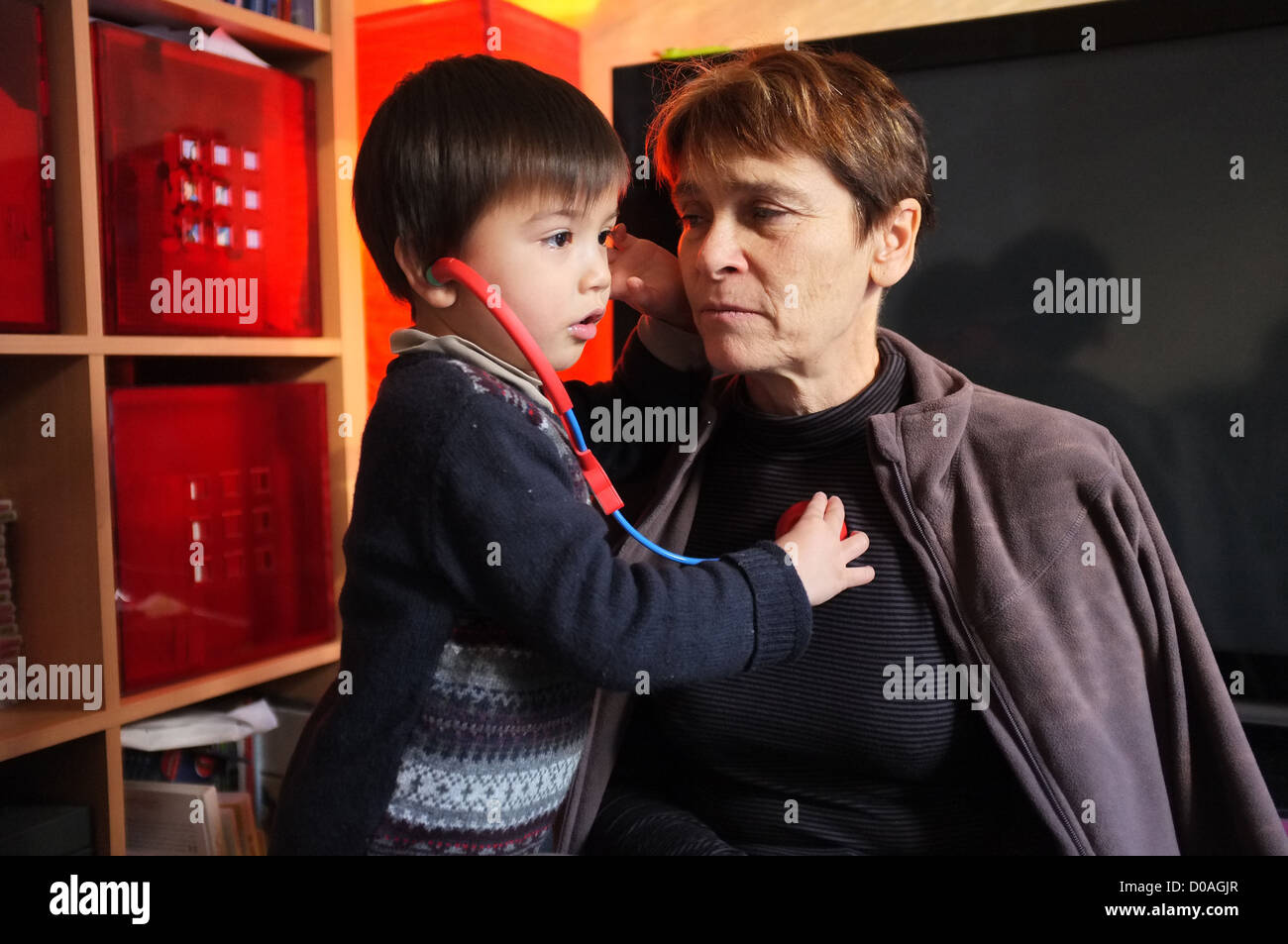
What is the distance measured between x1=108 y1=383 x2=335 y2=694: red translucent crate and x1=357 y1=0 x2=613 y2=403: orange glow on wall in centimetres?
20

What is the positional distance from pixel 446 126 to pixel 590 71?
1045 millimetres

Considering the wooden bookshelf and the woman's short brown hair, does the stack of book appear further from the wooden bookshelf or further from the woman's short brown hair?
the woman's short brown hair

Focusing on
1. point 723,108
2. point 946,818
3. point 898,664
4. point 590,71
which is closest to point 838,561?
point 898,664

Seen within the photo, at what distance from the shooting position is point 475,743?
937 millimetres

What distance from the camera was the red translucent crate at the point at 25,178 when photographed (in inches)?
54.9

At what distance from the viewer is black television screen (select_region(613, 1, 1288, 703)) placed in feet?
4.10

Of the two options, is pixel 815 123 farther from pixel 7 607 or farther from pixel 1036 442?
pixel 7 607

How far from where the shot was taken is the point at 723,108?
1084 mm

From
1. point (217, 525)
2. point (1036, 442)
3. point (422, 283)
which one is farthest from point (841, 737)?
point (217, 525)

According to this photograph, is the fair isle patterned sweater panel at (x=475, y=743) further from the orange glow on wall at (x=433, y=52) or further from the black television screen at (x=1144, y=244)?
the orange glow on wall at (x=433, y=52)

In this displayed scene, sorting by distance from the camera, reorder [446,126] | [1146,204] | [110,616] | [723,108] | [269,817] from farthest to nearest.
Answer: [269,817] → [110,616] → [1146,204] → [723,108] → [446,126]

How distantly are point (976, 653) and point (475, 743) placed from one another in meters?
0.49

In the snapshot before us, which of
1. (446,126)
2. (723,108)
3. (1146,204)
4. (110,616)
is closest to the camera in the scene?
(446,126)

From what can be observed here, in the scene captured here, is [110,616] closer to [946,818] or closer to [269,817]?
[269,817]
